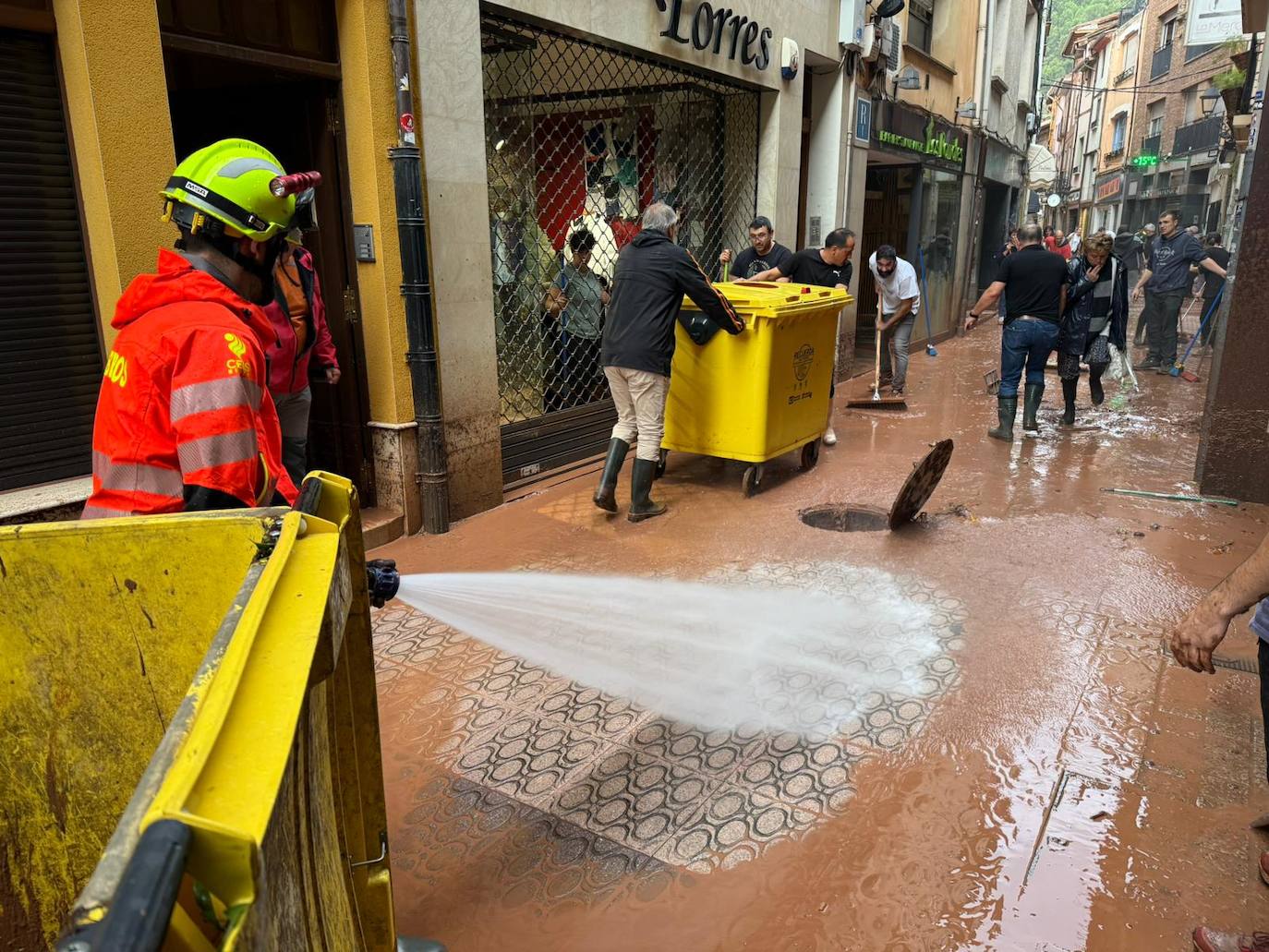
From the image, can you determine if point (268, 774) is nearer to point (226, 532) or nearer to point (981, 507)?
point (226, 532)

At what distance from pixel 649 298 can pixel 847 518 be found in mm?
1893

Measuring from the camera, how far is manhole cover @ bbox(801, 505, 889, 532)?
5.50 m

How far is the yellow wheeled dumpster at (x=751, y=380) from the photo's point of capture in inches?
229

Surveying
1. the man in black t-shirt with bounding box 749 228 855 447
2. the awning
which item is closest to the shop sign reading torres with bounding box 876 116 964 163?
the man in black t-shirt with bounding box 749 228 855 447

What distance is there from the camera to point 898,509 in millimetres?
5168

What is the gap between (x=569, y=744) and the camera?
3.12 m

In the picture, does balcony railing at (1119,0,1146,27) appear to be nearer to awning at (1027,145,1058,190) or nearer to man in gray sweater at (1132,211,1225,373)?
awning at (1027,145,1058,190)

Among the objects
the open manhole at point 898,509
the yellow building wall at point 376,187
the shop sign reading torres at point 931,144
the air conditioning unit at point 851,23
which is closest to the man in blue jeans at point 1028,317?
the open manhole at point 898,509

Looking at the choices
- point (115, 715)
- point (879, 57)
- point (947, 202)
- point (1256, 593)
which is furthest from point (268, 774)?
point (947, 202)

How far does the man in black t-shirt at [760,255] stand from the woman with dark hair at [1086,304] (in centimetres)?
274

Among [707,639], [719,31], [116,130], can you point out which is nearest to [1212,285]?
[719,31]

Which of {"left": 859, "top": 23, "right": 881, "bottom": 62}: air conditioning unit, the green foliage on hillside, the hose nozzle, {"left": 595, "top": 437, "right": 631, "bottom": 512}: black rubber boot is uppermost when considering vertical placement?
the green foliage on hillside

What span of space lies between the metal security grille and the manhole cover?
209 cm

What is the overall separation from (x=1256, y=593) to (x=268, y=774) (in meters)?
2.28
